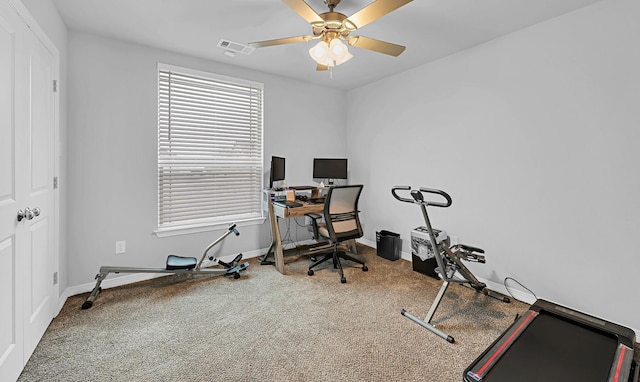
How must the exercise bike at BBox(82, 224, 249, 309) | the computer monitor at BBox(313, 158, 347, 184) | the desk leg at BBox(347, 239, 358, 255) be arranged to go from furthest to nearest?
the computer monitor at BBox(313, 158, 347, 184) < the desk leg at BBox(347, 239, 358, 255) < the exercise bike at BBox(82, 224, 249, 309)

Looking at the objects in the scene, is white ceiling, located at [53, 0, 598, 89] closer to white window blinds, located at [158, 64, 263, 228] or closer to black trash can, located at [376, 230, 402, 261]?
white window blinds, located at [158, 64, 263, 228]

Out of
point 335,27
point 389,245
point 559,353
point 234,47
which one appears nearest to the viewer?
point 559,353

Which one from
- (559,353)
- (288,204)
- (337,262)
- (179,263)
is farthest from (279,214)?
(559,353)

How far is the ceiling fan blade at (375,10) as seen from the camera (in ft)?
5.45

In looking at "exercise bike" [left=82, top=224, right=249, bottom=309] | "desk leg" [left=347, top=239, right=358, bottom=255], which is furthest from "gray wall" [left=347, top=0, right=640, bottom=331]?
"exercise bike" [left=82, top=224, right=249, bottom=309]

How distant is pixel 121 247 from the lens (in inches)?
117

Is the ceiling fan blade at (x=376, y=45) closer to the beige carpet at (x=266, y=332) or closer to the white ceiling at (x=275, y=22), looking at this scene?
the white ceiling at (x=275, y=22)

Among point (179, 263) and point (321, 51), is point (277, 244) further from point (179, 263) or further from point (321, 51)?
point (321, 51)

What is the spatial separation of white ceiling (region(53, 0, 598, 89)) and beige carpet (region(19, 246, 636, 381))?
8.30ft

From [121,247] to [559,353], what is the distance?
3.73 m

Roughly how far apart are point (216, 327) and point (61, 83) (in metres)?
2.48

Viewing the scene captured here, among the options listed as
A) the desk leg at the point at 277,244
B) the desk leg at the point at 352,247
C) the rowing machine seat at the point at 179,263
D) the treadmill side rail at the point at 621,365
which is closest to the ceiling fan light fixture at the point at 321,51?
the desk leg at the point at 277,244

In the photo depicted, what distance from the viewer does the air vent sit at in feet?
9.62

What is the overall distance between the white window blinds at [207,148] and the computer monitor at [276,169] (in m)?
0.31
